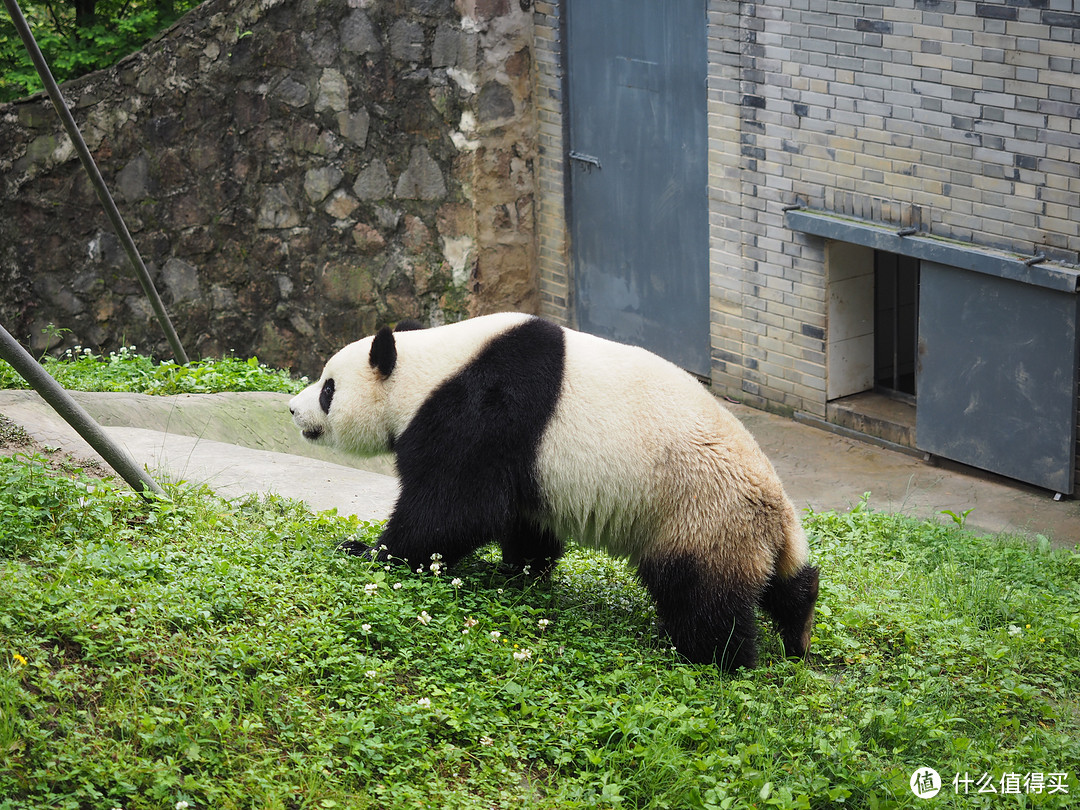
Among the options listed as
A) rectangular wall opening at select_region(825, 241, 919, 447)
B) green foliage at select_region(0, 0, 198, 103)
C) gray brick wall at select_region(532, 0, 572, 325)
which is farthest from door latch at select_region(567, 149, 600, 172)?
green foliage at select_region(0, 0, 198, 103)

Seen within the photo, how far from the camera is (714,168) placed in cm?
854

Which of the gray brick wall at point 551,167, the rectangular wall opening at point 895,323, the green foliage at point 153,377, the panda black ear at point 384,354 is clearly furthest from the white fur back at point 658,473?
the gray brick wall at point 551,167

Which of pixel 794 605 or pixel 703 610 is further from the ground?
pixel 703 610

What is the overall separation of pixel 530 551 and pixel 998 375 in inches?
152

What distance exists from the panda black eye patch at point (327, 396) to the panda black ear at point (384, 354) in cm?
31

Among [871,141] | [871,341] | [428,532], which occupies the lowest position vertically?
[871,341]

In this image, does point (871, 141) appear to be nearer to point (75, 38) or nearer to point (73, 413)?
point (73, 413)

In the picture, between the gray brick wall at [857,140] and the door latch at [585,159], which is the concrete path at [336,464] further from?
the door latch at [585,159]

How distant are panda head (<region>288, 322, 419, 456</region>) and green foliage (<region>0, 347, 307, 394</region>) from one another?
297cm

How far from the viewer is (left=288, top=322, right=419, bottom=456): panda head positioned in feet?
14.6

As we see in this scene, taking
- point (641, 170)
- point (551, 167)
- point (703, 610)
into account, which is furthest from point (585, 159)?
point (703, 610)

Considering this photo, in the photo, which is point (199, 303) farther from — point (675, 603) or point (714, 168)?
point (675, 603)

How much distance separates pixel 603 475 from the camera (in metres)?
4.09

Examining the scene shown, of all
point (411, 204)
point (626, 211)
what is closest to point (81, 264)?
point (411, 204)
